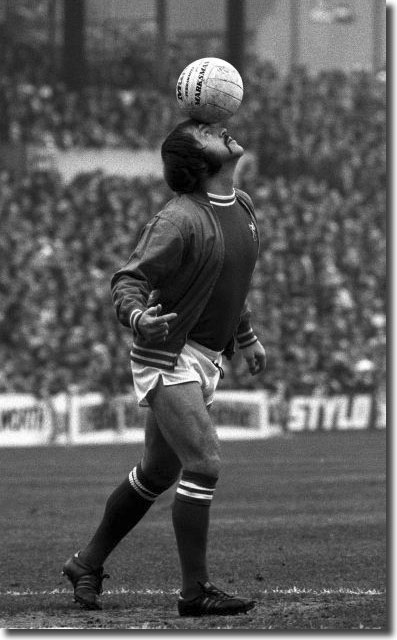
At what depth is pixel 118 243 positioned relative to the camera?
32.9 m

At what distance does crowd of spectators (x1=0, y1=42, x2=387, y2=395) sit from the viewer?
29750 millimetres

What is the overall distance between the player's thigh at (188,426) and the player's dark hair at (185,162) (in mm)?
905

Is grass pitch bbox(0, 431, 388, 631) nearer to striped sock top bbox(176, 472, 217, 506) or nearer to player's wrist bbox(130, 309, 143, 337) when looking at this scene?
striped sock top bbox(176, 472, 217, 506)

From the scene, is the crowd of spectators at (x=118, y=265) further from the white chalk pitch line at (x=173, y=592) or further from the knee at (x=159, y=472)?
the knee at (x=159, y=472)

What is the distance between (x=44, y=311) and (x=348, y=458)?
10.6 m

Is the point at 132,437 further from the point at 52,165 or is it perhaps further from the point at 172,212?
the point at 172,212

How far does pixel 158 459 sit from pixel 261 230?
91.1ft

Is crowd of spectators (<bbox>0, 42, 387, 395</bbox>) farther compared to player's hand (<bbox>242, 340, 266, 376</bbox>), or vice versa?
crowd of spectators (<bbox>0, 42, 387, 395</bbox>)

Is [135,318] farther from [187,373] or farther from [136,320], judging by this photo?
[187,373]

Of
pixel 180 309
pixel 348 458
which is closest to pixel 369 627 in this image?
pixel 180 309

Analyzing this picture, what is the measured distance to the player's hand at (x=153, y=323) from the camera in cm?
627

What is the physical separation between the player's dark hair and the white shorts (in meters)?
0.71

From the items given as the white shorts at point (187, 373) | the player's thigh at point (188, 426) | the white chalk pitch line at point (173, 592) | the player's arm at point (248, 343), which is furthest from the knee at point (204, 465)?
the white chalk pitch line at point (173, 592)

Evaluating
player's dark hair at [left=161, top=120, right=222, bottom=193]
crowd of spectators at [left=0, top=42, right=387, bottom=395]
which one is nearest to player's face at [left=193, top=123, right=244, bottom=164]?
player's dark hair at [left=161, top=120, right=222, bottom=193]
